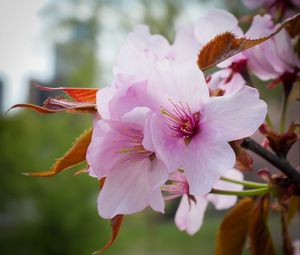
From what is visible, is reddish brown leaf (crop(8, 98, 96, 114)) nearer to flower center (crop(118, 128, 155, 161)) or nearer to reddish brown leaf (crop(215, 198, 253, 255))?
flower center (crop(118, 128, 155, 161))

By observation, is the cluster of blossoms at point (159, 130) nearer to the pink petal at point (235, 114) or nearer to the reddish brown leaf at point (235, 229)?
the pink petal at point (235, 114)

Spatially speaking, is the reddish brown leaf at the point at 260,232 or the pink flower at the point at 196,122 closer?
the pink flower at the point at 196,122

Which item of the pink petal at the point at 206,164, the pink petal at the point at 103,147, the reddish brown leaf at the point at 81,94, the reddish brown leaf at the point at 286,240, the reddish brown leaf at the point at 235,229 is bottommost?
the reddish brown leaf at the point at 286,240

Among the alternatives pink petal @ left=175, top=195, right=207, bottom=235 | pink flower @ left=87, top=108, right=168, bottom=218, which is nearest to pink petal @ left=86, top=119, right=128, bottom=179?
pink flower @ left=87, top=108, right=168, bottom=218

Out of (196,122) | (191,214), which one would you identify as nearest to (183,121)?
(196,122)

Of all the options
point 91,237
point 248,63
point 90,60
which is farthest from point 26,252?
point 248,63

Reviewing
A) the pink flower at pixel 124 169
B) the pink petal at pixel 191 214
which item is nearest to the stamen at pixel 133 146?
the pink flower at pixel 124 169

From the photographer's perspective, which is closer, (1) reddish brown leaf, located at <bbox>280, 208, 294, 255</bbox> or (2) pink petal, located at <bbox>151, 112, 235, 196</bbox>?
(2) pink petal, located at <bbox>151, 112, 235, 196</bbox>
